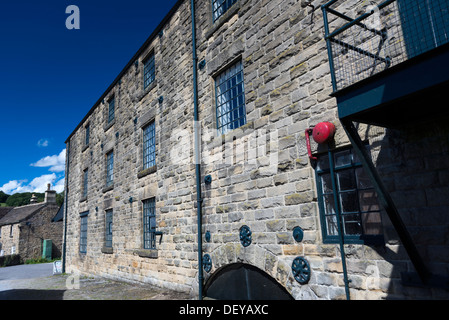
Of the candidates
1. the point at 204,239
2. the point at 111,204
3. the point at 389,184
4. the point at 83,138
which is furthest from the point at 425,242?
the point at 83,138

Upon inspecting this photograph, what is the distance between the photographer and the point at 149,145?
1115 cm

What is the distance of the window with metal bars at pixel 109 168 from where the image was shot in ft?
46.3

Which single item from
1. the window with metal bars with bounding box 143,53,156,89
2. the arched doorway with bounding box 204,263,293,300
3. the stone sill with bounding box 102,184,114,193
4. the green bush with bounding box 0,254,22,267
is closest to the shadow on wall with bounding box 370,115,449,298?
the arched doorway with bounding box 204,263,293,300

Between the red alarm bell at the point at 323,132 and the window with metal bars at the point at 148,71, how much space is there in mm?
7382

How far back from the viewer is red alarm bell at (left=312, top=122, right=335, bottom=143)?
16.6ft

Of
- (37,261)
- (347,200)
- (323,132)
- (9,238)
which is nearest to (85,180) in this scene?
(323,132)

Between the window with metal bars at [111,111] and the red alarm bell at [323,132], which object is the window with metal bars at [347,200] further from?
the window with metal bars at [111,111]

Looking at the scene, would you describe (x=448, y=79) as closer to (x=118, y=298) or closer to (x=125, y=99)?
(x=118, y=298)

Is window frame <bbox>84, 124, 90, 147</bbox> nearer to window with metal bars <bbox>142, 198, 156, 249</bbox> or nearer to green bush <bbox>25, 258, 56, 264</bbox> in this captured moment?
window with metal bars <bbox>142, 198, 156, 249</bbox>

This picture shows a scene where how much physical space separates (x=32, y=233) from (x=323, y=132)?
33015 millimetres

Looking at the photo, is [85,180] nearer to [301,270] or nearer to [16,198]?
[301,270]

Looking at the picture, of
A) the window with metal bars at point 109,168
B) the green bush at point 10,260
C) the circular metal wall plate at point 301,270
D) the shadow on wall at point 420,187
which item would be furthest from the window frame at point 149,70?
the green bush at point 10,260

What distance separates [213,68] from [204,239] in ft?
13.1
